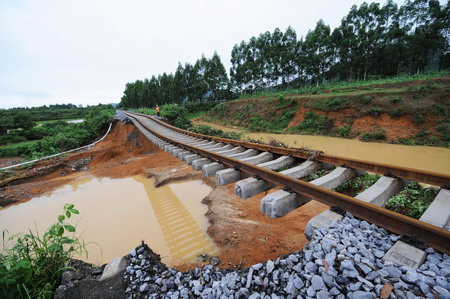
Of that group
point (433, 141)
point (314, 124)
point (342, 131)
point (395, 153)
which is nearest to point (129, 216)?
point (395, 153)

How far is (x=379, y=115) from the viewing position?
12.1 m

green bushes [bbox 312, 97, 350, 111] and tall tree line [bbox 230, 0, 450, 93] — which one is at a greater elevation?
tall tree line [bbox 230, 0, 450, 93]

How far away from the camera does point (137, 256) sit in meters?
2.26

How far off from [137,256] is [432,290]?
8.59 feet

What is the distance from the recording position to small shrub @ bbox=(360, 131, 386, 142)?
10992 millimetres

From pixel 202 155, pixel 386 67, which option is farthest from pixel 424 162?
pixel 386 67

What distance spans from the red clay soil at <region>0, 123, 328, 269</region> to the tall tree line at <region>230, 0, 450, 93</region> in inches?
1415

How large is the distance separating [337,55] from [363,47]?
4.03 metres

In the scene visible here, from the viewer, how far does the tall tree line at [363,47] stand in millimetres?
30875

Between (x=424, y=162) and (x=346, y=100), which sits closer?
(x=424, y=162)

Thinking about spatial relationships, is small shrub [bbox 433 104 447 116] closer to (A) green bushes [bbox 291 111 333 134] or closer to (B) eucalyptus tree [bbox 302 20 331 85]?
(A) green bushes [bbox 291 111 333 134]

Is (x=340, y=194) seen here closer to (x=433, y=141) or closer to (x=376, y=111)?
(x=433, y=141)

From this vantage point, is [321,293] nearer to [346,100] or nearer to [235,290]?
[235,290]

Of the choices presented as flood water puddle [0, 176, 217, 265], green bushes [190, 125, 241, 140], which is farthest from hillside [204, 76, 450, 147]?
flood water puddle [0, 176, 217, 265]
